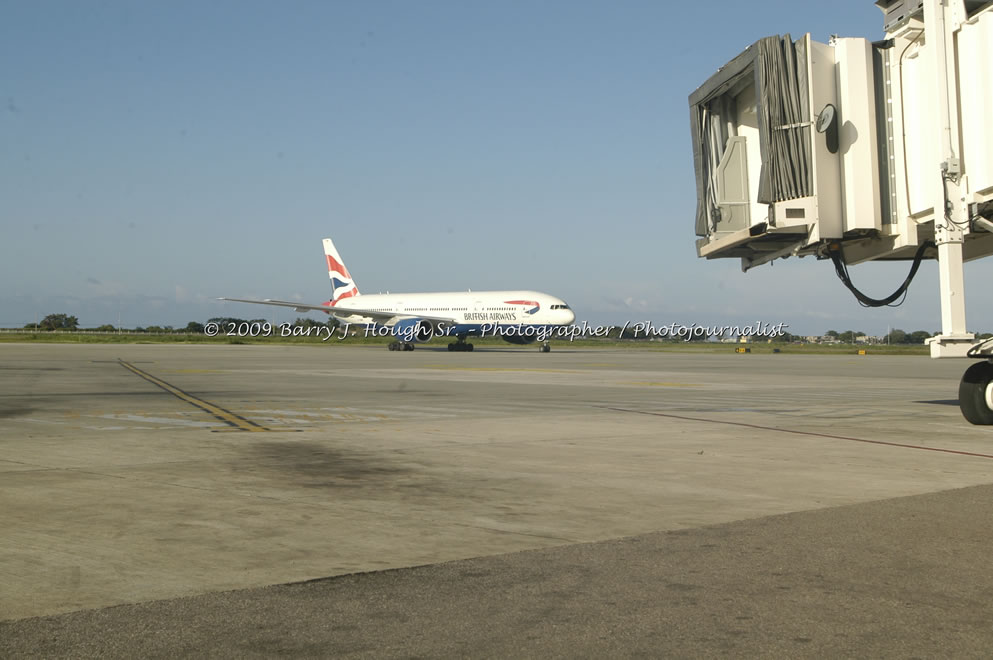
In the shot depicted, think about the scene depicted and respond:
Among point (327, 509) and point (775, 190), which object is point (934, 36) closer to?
point (775, 190)

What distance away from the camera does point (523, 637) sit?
3.61 metres

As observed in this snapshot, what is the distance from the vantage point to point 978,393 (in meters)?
11.5

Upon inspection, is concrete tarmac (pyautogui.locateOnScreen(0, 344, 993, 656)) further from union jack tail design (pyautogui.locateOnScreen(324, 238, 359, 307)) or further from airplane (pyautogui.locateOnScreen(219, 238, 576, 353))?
union jack tail design (pyautogui.locateOnScreen(324, 238, 359, 307))

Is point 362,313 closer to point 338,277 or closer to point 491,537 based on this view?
point 338,277

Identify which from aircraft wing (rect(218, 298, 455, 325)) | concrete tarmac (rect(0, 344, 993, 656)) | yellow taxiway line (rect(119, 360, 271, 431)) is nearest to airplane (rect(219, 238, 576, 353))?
aircraft wing (rect(218, 298, 455, 325))

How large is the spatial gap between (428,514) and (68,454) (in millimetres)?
4886

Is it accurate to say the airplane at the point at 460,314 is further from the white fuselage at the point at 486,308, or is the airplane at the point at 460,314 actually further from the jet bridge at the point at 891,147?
the jet bridge at the point at 891,147

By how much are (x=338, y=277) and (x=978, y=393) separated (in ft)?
203

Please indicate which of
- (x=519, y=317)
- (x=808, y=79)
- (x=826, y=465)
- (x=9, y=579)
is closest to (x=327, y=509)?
(x=9, y=579)

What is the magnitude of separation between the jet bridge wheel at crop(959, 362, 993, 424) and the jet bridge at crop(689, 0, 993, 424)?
0.05 ft

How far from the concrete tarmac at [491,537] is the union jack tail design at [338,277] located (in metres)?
57.7

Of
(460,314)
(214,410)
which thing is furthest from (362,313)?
(214,410)

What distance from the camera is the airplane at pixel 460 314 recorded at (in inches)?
2154

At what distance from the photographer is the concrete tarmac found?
3679mm
